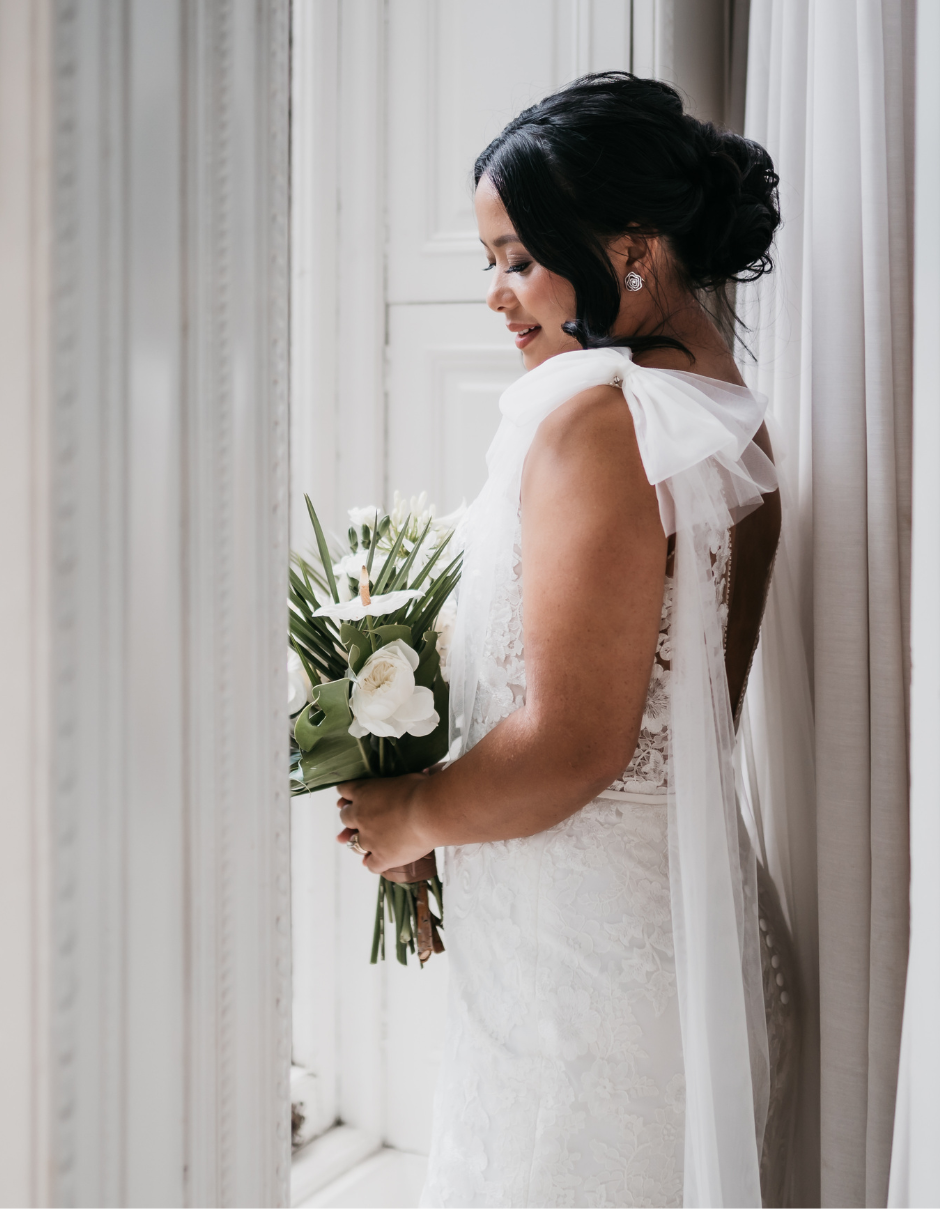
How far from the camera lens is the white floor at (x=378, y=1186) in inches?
79.7

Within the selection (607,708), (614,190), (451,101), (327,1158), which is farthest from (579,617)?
(327,1158)

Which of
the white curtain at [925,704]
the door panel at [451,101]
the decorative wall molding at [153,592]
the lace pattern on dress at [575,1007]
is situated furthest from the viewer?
the door panel at [451,101]

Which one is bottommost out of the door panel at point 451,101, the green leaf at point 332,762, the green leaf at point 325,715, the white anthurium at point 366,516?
the green leaf at point 332,762

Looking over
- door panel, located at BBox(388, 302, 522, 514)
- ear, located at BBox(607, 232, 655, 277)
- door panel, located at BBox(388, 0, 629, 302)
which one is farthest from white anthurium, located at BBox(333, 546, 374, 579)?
door panel, located at BBox(388, 0, 629, 302)

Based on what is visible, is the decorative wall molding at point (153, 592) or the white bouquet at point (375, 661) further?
the white bouquet at point (375, 661)

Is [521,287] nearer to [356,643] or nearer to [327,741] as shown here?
[356,643]

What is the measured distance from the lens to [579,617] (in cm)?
100

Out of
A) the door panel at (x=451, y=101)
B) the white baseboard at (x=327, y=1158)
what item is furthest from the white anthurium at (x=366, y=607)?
the white baseboard at (x=327, y=1158)

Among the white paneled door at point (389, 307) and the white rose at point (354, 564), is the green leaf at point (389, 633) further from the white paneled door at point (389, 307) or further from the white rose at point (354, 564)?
the white paneled door at point (389, 307)

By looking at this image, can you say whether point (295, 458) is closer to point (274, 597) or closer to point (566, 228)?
point (566, 228)

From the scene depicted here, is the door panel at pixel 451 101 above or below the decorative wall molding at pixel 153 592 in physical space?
above

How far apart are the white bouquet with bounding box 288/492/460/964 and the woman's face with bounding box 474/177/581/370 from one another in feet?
0.90

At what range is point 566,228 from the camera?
3.71 ft

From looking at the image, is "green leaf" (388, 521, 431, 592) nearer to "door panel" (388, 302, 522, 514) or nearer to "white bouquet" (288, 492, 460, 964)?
"white bouquet" (288, 492, 460, 964)
